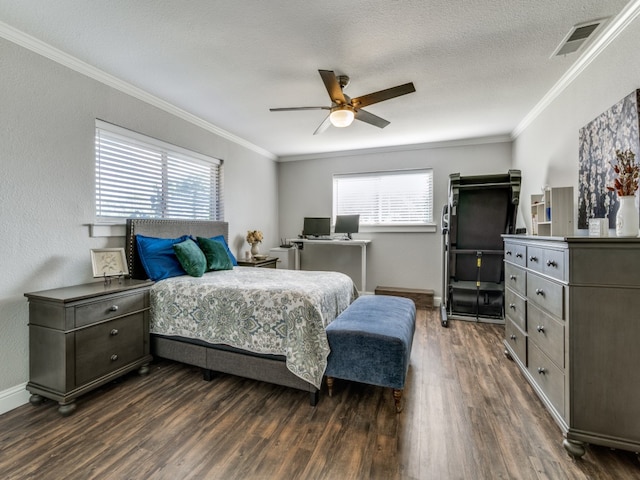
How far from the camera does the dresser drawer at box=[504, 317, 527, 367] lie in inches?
88.1

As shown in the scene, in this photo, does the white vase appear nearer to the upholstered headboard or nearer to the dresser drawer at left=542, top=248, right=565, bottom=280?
the dresser drawer at left=542, top=248, right=565, bottom=280

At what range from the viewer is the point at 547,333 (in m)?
1.84

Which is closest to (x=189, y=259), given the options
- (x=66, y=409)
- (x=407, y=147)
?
(x=66, y=409)

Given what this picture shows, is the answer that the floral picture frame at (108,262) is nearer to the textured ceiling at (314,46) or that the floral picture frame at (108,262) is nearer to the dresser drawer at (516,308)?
the textured ceiling at (314,46)

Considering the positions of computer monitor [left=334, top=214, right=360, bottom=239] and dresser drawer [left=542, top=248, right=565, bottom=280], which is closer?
dresser drawer [left=542, top=248, right=565, bottom=280]

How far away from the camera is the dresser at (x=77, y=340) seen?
192 centimetres

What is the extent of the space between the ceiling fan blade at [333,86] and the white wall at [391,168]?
2.69 m

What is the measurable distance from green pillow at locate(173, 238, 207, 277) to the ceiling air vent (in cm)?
341

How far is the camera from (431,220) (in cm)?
471

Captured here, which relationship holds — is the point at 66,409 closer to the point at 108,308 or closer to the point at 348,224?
the point at 108,308

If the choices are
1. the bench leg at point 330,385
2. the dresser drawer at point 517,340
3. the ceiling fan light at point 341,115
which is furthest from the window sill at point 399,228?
the bench leg at point 330,385

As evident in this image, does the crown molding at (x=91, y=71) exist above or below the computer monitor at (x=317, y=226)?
above

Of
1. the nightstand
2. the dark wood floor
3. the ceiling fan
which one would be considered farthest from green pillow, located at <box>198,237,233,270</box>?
the ceiling fan

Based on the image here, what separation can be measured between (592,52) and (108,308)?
407 cm
